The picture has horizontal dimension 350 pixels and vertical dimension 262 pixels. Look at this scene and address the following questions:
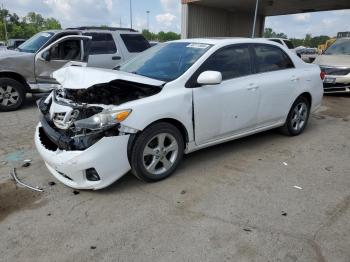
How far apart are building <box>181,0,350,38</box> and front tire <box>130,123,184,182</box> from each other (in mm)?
19577

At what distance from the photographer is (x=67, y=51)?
26.0ft

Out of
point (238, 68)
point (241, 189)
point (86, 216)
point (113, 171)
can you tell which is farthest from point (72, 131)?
point (238, 68)

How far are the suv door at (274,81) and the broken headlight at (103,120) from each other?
225 cm

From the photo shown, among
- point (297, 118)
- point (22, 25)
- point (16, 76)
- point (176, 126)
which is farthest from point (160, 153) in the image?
point (22, 25)

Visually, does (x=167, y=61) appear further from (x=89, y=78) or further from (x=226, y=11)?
(x=226, y=11)

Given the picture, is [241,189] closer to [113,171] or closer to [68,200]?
[113,171]

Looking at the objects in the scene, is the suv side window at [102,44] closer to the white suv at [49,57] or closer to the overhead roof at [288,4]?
the white suv at [49,57]

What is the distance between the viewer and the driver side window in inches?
307

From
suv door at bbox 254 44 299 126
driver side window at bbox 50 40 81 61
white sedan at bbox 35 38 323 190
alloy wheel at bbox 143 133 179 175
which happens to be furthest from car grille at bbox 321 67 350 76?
alloy wheel at bbox 143 133 179 175

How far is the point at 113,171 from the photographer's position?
3.52 meters

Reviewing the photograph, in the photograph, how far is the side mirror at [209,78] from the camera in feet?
12.8

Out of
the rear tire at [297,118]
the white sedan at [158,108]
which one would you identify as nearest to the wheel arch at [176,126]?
the white sedan at [158,108]

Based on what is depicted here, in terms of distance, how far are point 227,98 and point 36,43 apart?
5.85m

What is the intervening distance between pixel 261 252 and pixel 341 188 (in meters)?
1.71
